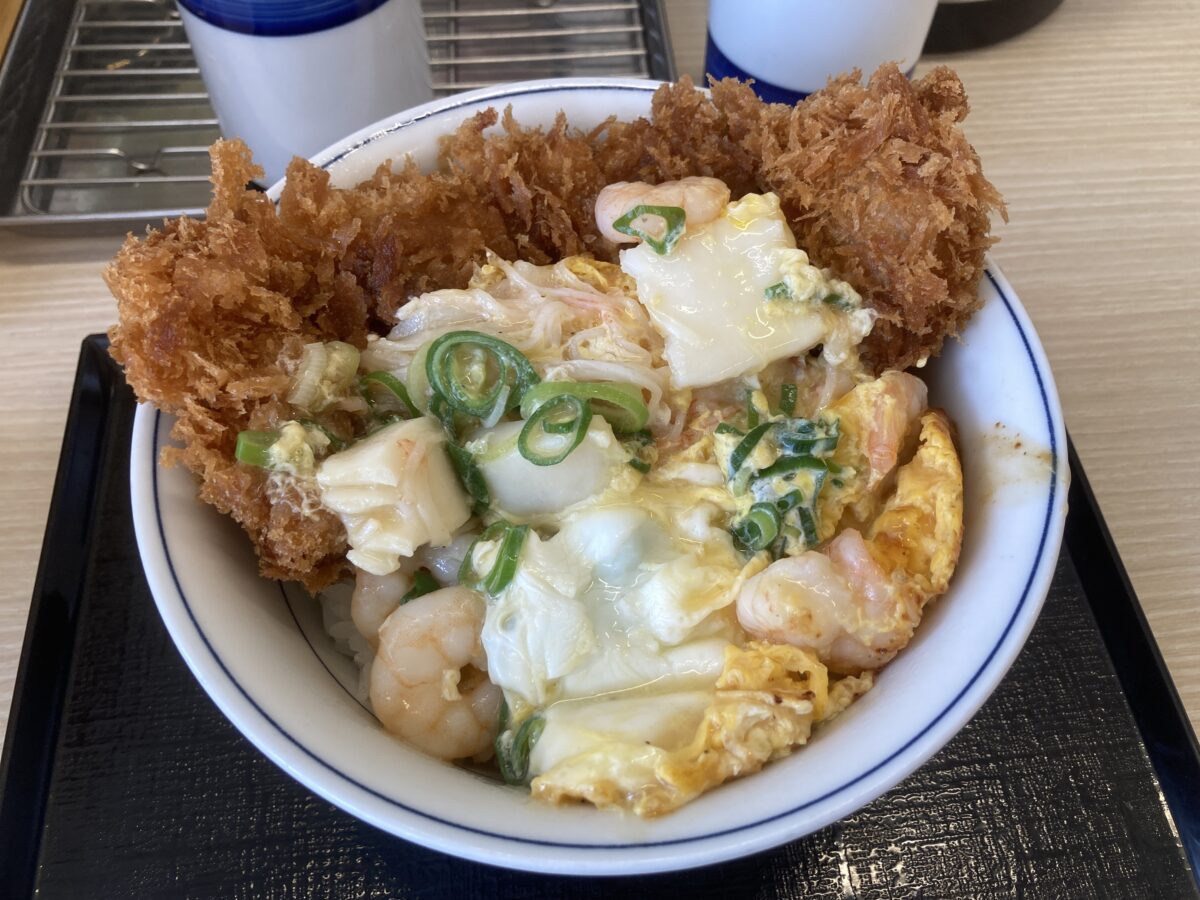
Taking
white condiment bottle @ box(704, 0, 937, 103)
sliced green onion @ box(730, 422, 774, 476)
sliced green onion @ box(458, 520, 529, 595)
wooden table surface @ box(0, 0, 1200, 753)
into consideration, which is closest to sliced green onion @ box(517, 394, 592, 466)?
sliced green onion @ box(458, 520, 529, 595)

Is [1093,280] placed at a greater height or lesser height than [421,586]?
lesser

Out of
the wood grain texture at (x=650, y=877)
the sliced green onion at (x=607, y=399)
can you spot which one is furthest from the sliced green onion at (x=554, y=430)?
the wood grain texture at (x=650, y=877)

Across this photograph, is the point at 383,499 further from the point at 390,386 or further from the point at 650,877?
the point at 650,877

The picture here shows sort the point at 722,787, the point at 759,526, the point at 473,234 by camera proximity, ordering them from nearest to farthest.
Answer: the point at 722,787 → the point at 759,526 → the point at 473,234

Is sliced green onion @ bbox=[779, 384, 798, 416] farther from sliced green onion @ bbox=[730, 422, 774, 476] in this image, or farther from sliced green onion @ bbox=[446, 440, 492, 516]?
sliced green onion @ bbox=[446, 440, 492, 516]

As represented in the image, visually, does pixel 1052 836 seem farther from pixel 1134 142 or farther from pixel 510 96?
pixel 1134 142

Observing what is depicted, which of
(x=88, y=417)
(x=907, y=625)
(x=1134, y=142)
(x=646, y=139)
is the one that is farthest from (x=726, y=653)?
(x=1134, y=142)

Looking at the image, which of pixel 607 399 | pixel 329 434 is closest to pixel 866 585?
pixel 607 399
